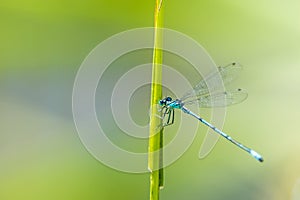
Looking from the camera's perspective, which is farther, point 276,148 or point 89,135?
point 276,148

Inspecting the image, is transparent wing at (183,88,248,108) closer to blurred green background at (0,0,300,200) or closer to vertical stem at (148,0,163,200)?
blurred green background at (0,0,300,200)

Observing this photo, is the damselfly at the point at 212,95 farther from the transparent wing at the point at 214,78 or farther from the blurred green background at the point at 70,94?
the blurred green background at the point at 70,94

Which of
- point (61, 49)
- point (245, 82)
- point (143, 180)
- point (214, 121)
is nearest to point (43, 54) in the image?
point (61, 49)

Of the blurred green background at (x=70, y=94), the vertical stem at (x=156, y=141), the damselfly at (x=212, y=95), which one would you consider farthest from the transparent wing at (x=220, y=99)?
the vertical stem at (x=156, y=141)

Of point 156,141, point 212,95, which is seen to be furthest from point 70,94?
point 156,141

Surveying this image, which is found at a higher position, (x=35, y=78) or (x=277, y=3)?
(x=277, y=3)

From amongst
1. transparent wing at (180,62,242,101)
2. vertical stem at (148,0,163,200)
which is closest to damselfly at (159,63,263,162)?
transparent wing at (180,62,242,101)

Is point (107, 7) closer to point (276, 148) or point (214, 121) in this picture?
point (214, 121)

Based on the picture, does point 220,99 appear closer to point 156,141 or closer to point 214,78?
point 214,78
